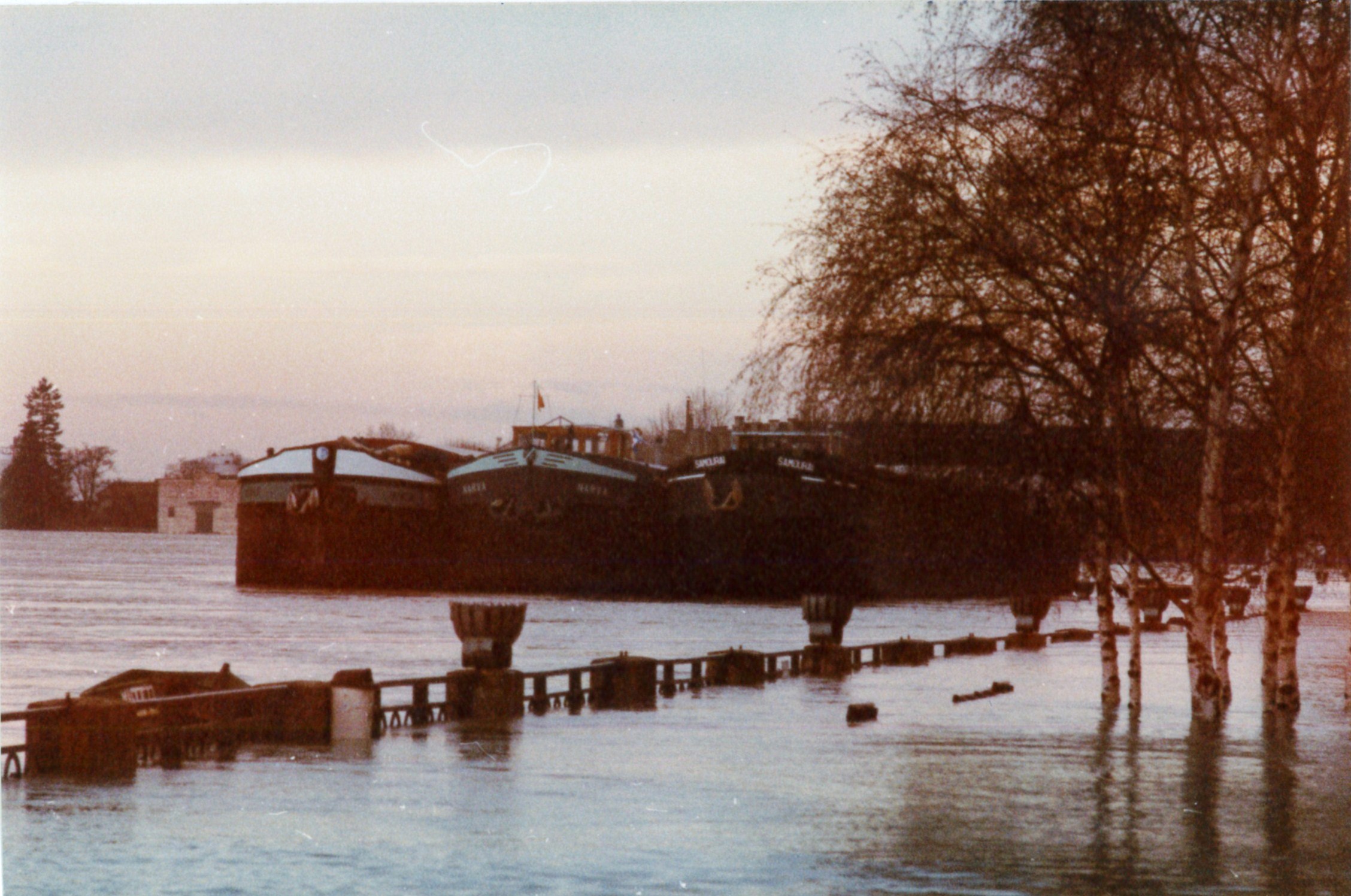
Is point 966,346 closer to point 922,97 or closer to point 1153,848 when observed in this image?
point 922,97

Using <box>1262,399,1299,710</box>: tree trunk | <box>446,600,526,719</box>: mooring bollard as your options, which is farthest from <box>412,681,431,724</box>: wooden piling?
<box>1262,399,1299,710</box>: tree trunk

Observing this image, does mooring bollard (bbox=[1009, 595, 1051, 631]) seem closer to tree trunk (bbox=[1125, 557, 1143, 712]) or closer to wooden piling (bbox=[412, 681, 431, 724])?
tree trunk (bbox=[1125, 557, 1143, 712])

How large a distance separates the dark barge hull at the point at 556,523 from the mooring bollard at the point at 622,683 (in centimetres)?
5541

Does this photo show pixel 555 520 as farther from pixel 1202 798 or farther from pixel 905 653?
pixel 1202 798

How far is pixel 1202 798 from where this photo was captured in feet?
46.5

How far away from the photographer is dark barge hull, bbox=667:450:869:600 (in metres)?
75.4

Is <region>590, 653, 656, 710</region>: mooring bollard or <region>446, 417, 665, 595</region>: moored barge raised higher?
<region>446, 417, 665, 595</region>: moored barge

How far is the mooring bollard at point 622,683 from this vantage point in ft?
80.8

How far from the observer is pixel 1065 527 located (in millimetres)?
21625

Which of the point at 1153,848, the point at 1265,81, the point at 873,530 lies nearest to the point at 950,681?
the point at 1265,81

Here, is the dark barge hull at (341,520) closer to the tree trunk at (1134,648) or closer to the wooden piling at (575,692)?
the wooden piling at (575,692)

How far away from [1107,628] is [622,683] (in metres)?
7.17

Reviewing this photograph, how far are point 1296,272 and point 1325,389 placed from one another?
171 centimetres

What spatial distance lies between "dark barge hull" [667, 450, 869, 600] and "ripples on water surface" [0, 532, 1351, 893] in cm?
4648
